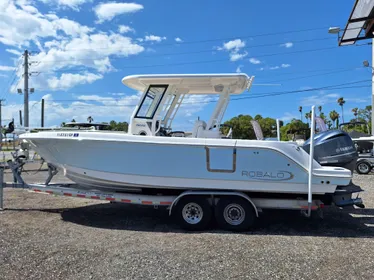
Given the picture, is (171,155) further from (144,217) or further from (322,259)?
(322,259)

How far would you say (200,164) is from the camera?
5.65 m

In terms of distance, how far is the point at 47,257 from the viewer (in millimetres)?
4352

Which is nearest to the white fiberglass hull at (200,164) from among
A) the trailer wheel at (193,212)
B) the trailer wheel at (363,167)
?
the trailer wheel at (193,212)

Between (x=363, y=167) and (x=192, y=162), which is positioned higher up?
(x=192, y=162)

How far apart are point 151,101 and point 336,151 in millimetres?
3705

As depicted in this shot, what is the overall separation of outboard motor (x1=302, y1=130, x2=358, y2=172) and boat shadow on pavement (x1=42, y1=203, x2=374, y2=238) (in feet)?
3.74

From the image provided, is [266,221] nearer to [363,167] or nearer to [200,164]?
[200,164]

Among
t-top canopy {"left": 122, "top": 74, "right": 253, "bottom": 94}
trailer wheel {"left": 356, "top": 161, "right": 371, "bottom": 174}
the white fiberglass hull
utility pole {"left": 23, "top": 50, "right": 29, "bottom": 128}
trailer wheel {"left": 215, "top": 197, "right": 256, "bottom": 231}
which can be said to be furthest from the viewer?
utility pole {"left": 23, "top": 50, "right": 29, "bottom": 128}

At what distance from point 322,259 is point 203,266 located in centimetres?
161

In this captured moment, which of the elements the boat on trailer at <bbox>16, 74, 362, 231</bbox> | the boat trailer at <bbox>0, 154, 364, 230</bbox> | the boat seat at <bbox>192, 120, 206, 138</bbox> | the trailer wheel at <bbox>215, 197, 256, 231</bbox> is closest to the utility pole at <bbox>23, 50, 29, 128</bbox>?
the boat on trailer at <bbox>16, 74, 362, 231</bbox>

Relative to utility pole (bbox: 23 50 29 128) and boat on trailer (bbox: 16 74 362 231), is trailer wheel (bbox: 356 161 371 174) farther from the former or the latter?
utility pole (bbox: 23 50 29 128)

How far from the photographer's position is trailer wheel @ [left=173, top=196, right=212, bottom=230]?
573 cm

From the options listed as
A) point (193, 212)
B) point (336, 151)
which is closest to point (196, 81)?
point (193, 212)

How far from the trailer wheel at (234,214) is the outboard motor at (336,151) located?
5.74ft
